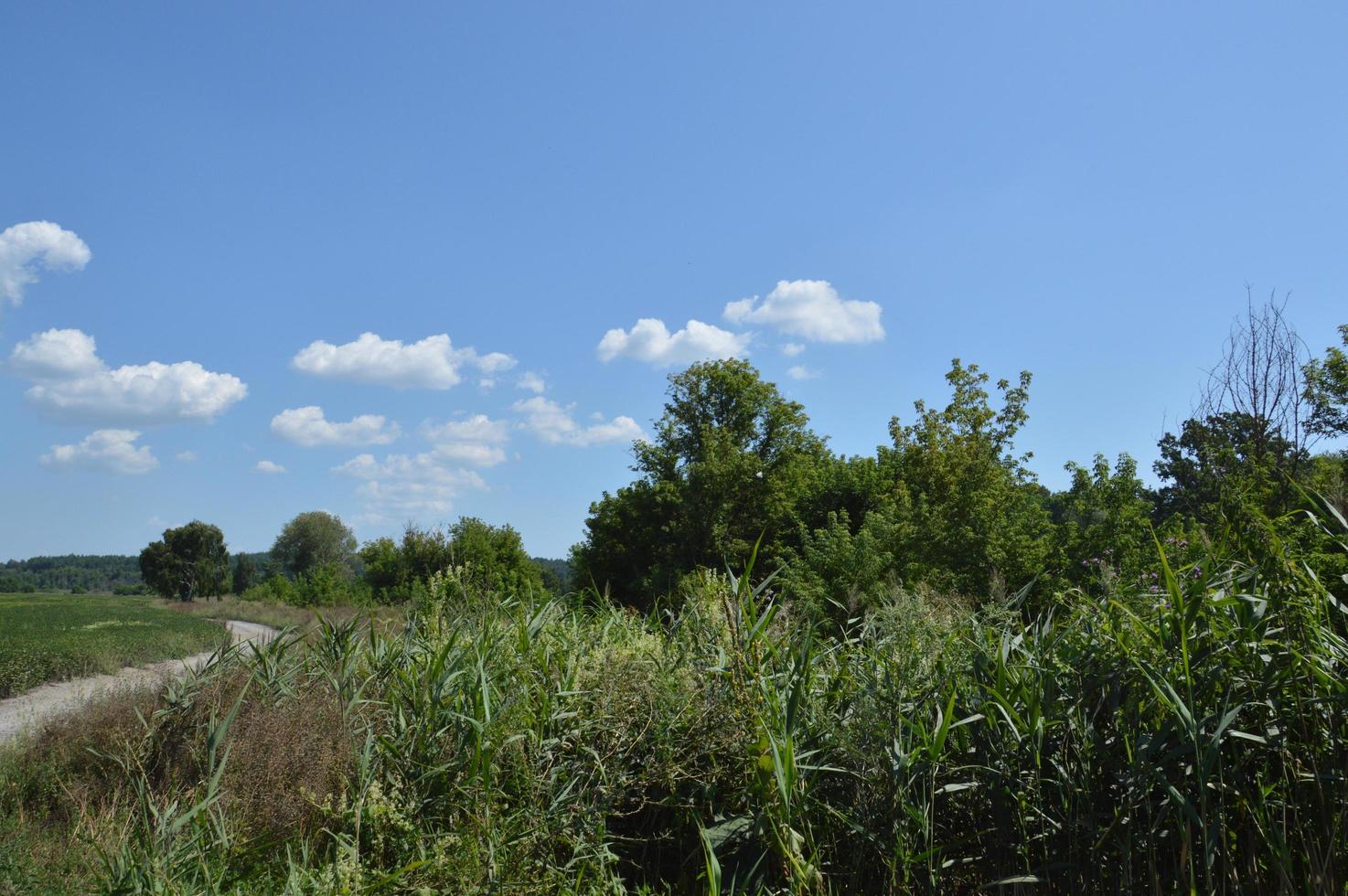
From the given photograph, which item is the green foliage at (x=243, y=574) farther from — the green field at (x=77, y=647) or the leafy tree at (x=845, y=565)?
the leafy tree at (x=845, y=565)

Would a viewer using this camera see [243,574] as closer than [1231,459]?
No

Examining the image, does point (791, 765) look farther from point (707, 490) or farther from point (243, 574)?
point (243, 574)

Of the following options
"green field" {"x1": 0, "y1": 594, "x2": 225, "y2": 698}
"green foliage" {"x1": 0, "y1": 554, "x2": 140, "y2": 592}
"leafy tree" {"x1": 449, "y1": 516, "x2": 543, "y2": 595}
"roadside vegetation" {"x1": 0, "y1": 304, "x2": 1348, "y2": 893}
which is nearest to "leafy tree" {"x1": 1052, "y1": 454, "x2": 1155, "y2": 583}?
"roadside vegetation" {"x1": 0, "y1": 304, "x2": 1348, "y2": 893}

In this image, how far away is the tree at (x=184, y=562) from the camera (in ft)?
230

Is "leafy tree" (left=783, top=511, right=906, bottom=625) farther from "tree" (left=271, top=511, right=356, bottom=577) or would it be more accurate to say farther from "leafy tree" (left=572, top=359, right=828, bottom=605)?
"tree" (left=271, top=511, right=356, bottom=577)

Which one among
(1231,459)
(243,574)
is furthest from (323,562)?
(1231,459)

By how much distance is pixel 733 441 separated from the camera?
2986cm

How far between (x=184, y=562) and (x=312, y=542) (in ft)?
33.4

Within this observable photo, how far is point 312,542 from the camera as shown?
75812mm

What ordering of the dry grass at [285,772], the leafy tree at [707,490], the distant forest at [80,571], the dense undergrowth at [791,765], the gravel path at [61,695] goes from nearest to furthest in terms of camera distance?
the dense undergrowth at [791,765] < the dry grass at [285,772] < the gravel path at [61,695] < the leafy tree at [707,490] < the distant forest at [80,571]

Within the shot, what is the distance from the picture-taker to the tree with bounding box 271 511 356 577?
248ft

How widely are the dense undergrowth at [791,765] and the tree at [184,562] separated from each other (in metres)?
75.6

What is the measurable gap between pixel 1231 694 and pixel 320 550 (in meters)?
80.4

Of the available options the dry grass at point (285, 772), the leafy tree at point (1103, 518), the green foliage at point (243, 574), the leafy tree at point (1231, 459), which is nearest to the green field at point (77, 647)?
the dry grass at point (285, 772)
